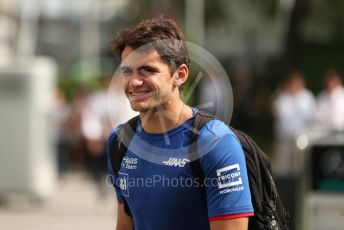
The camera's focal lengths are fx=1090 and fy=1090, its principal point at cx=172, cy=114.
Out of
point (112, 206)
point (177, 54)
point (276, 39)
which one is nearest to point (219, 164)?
point (177, 54)

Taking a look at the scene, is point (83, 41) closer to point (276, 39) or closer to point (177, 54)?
point (276, 39)

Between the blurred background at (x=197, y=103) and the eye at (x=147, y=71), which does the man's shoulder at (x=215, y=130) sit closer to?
the eye at (x=147, y=71)

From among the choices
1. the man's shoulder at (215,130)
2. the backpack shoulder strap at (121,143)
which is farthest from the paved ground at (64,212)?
the man's shoulder at (215,130)

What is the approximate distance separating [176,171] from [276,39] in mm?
44452

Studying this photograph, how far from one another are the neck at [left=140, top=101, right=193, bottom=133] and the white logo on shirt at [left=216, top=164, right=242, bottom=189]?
30cm

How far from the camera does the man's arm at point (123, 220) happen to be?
456 cm

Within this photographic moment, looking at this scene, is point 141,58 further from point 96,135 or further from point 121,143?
point 96,135

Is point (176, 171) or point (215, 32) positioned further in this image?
point (215, 32)

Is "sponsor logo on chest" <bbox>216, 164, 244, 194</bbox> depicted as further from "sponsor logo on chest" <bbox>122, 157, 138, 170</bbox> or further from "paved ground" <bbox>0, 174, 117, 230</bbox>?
"paved ground" <bbox>0, 174, 117, 230</bbox>

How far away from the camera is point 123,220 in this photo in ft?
15.0

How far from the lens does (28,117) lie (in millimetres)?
16141

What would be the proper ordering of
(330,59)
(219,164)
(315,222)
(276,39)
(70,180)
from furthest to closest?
(276,39)
(330,59)
(70,180)
(315,222)
(219,164)

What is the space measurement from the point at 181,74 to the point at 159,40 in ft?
0.56

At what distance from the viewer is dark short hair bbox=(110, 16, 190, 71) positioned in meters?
4.14
